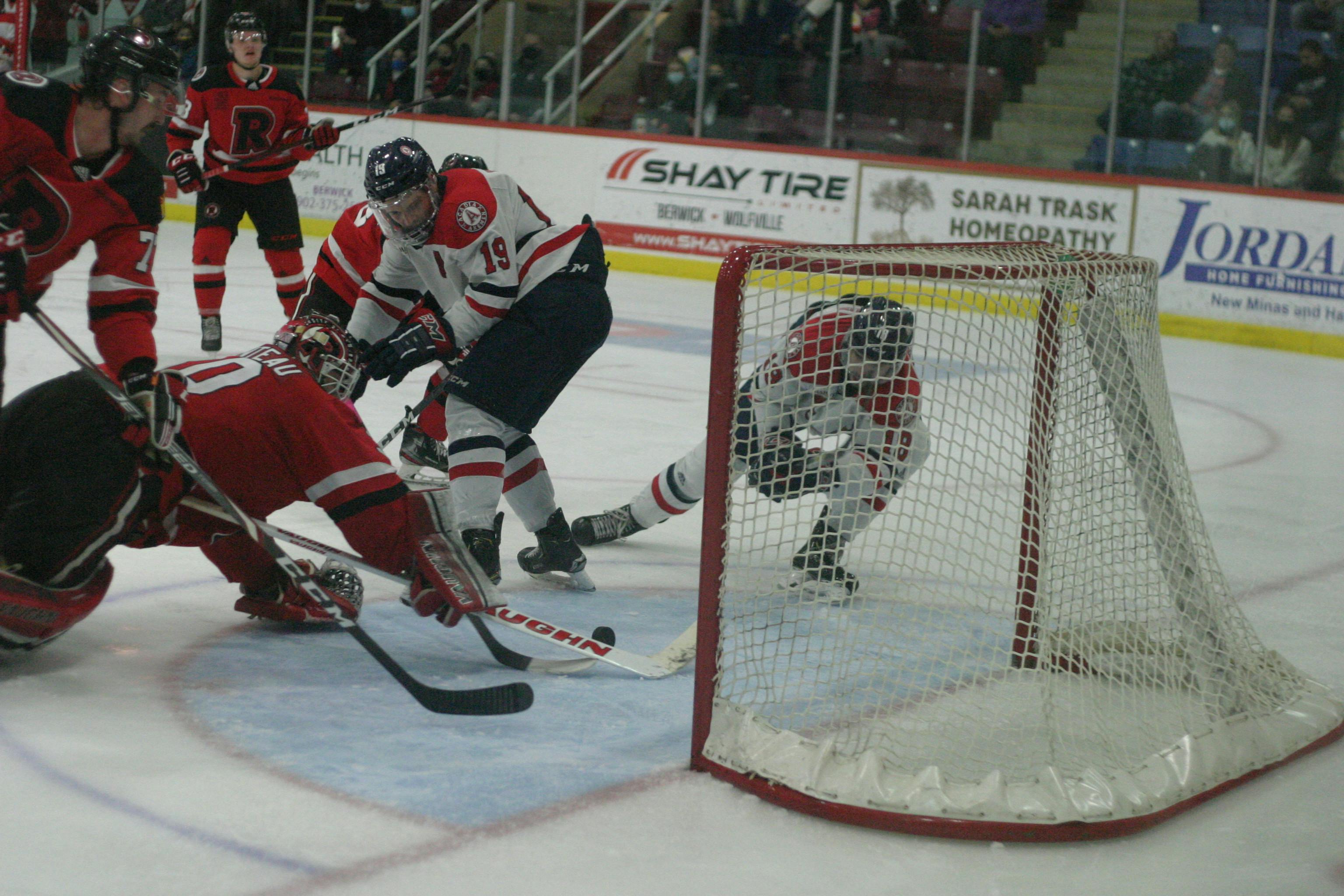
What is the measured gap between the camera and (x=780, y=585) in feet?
8.17

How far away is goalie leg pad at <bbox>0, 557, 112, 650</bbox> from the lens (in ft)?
7.62

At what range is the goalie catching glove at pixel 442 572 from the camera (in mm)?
2600

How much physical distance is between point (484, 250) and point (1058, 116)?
21.2 ft

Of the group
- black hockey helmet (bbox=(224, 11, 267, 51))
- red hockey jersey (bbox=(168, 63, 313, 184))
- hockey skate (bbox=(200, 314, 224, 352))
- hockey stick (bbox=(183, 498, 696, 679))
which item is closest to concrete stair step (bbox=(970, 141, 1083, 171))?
red hockey jersey (bbox=(168, 63, 313, 184))

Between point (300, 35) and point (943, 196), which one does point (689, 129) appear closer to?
point (943, 196)

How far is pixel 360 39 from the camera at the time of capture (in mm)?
11211

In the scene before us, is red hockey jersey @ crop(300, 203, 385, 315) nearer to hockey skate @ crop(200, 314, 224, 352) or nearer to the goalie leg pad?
the goalie leg pad

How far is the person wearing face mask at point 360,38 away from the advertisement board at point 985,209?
4.12 metres

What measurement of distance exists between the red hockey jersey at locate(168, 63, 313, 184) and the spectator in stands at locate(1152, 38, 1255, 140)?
4.87 metres

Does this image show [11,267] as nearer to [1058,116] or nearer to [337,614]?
[337,614]

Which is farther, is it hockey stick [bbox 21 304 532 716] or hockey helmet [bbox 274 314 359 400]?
hockey helmet [bbox 274 314 359 400]

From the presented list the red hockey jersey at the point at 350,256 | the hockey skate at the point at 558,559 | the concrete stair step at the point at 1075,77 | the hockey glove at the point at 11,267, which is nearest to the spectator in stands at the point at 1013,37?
the concrete stair step at the point at 1075,77

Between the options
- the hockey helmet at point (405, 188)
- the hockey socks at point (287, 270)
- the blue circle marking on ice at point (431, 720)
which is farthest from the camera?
the hockey socks at point (287, 270)

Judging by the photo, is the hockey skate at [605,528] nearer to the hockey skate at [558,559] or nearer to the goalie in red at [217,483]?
the hockey skate at [558,559]
